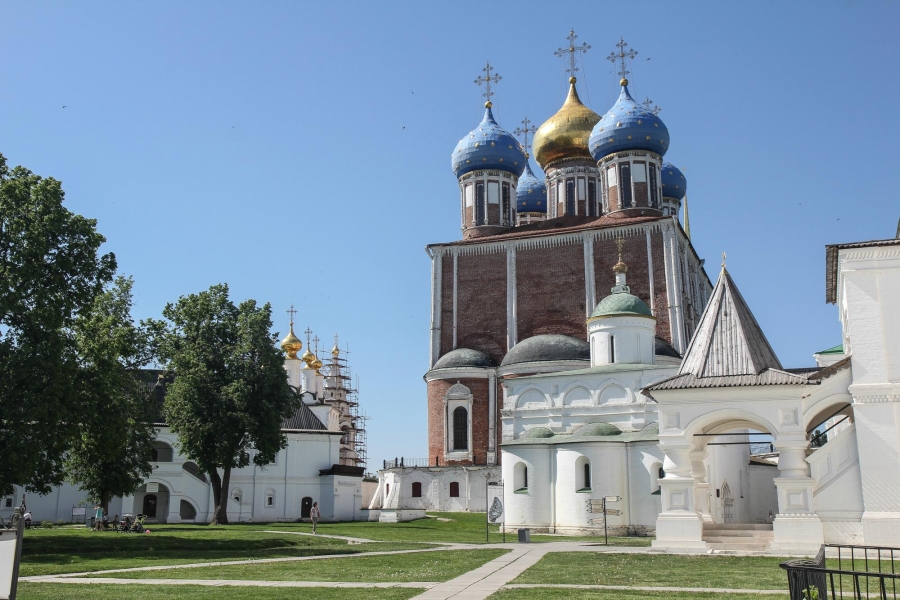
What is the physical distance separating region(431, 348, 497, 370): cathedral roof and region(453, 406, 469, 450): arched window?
2.13m

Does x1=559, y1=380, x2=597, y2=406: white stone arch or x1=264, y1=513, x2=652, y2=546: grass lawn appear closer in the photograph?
x1=264, y1=513, x2=652, y2=546: grass lawn

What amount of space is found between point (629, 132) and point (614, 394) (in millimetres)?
15792

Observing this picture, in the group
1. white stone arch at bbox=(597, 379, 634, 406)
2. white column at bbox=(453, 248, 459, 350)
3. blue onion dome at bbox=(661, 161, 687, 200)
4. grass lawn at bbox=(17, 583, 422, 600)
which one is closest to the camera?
grass lawn at bbox=(17, 583, 422, 600)

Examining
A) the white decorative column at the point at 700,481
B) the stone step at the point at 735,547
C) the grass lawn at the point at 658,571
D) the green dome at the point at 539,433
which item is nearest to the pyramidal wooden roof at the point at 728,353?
the white decorative column at the point at 700,481

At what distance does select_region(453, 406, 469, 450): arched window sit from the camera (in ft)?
141

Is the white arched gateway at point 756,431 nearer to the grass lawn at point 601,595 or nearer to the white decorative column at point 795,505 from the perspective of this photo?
the white decorative column at point 795,505

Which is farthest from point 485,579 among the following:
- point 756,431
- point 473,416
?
point 473,416

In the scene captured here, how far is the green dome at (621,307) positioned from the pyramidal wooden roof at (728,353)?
1337 cm

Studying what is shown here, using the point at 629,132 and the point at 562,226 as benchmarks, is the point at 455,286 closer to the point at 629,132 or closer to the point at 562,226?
the point at 562,226

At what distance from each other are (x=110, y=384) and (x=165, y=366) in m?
12.2

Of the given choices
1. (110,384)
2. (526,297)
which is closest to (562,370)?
(526,297)

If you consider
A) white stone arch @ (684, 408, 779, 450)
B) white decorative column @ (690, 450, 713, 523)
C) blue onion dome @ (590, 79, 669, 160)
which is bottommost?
white decorative column @ (690, 450, 713, 523)

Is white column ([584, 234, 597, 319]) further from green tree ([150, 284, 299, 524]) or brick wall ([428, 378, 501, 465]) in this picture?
green tree ([150, 284, 299, 524])

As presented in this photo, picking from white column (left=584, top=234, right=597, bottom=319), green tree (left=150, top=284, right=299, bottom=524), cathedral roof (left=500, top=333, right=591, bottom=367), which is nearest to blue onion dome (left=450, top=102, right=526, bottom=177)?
white column (left=584, top=234, right=597, bottom=319)
